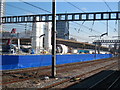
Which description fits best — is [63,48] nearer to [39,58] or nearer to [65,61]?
[65,61]

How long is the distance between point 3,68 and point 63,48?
123ft

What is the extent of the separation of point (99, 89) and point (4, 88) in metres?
5.55

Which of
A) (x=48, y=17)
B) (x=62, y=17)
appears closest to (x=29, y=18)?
(x=48, y=17)

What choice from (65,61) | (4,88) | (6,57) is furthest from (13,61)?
(65,61)

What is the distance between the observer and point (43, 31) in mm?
75500

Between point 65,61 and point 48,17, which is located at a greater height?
point 48,17

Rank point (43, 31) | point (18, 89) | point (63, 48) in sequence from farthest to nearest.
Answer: point (43, 31) → point (63, 48) → point (18, 89)

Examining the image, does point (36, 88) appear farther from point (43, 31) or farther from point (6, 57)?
point (43, 31)

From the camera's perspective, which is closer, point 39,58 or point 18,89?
point 18,89

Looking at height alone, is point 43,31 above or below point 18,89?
above

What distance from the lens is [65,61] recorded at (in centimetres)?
3456

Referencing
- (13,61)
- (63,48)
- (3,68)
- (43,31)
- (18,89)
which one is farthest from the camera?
(43,31)

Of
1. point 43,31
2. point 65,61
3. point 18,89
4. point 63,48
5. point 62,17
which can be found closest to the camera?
point 18,89

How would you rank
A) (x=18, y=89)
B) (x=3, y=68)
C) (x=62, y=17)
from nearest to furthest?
(x=18, y=89) → (x=3, y=68) → (x=62, y=17)
